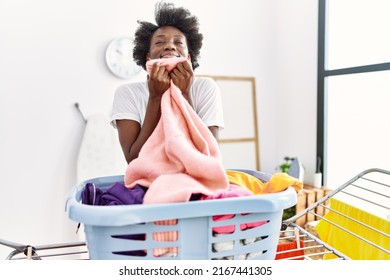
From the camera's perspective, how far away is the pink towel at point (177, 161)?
1.67 feet

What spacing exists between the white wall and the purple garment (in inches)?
65.5

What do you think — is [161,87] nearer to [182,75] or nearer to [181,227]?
[182,75]

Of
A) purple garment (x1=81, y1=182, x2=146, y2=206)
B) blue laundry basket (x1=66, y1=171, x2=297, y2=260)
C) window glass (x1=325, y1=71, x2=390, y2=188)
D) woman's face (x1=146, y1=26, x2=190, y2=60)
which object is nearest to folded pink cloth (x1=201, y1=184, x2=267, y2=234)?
blue laundry basket (x1=66, y1=171, x2=297, y2=260)

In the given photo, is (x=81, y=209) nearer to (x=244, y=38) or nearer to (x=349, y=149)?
(x=349, y=149)

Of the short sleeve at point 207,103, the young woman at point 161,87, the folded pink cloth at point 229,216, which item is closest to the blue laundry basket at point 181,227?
the folded pink cloth at point 229,216

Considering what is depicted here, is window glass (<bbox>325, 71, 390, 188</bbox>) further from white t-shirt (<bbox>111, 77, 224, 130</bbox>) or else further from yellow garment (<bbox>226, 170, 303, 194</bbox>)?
yellow garment (<bbox>226, 170, 303, 194</bbox>)

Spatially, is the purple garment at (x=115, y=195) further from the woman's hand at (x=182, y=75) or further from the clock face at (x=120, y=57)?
the clock face at (x=120, y=57)

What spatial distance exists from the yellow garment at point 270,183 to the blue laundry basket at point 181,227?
0.06 meters

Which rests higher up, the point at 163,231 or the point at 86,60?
the point at 86,60

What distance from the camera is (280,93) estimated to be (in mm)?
2783

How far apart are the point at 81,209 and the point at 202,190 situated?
6.6 inches
